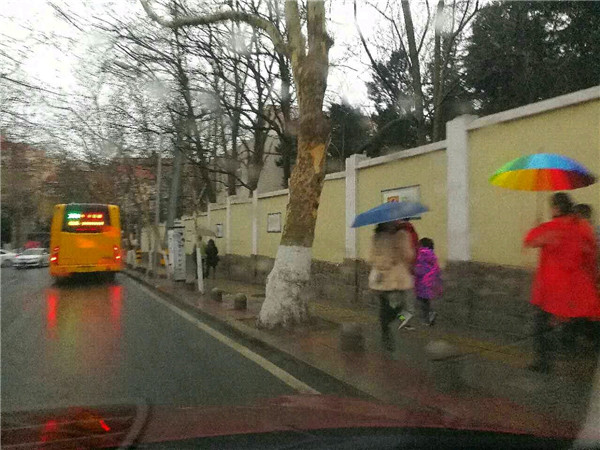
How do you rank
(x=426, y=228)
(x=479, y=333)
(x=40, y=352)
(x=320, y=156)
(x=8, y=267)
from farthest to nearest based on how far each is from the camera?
(x=8, y=267) → (x=426, y=228) → (x=320, y=156) → (x=479, y=333) → (x=40, y=352)

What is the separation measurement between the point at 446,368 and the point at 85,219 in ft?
57.2

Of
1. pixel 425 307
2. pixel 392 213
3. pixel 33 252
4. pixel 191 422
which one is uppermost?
pixel 392 213

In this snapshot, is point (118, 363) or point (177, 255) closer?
point (118, 363)

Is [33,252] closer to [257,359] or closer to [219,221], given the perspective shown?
[219,221]

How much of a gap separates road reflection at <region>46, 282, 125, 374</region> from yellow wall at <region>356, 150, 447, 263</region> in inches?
218

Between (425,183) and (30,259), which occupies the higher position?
(425,183)

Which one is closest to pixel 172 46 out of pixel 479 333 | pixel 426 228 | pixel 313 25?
pixel 313 25

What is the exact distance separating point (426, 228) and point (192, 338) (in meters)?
4.56

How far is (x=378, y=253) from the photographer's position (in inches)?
271

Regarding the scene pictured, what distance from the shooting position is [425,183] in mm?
10047

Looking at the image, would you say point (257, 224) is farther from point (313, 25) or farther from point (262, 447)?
point (262, 447)

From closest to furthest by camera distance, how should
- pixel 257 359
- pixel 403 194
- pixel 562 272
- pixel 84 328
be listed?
pixel 562 272
pixel 257 359
pixel 84 328
pixel 403 194

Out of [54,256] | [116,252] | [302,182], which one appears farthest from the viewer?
[116,252]

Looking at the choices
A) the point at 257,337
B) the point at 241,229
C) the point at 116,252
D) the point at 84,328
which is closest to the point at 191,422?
the point at 257,337
